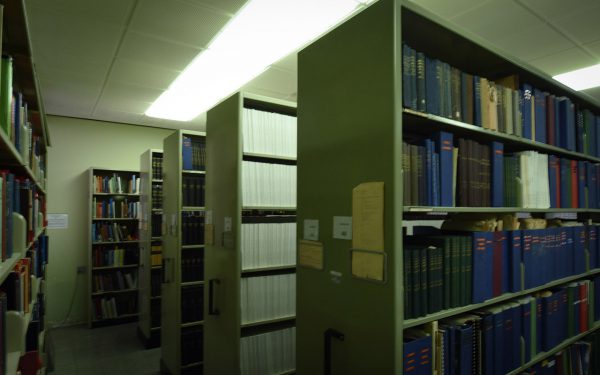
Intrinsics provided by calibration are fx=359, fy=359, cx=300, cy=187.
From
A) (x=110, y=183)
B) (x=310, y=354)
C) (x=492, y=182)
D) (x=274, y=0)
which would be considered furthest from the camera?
(x=110, y=183)

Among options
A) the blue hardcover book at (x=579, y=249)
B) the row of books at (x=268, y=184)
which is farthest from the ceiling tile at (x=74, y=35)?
the blue hardcover book at (x=579, y=249)

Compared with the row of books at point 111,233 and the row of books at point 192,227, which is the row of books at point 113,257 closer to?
the row of books at point 111,233

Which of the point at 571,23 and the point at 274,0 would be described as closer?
the point at 274,0

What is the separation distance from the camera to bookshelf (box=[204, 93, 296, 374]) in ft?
7.57

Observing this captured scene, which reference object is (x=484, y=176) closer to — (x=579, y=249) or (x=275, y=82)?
(x=579, y=249)

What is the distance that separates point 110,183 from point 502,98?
481cm

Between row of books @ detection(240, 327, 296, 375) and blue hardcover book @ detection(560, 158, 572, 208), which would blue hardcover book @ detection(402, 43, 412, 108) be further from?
row of books @ detection(240, 327, 296, 375)

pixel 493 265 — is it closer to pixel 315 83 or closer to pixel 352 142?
pixel 352 142

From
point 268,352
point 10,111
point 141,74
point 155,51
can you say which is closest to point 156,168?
point 141,74

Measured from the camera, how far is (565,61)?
3.24 meters

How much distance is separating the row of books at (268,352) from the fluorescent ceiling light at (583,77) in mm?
3446

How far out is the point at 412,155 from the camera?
1369mm

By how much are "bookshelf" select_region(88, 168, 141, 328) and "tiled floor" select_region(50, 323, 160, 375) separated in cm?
23

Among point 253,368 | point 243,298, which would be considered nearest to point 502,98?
point 243,298
